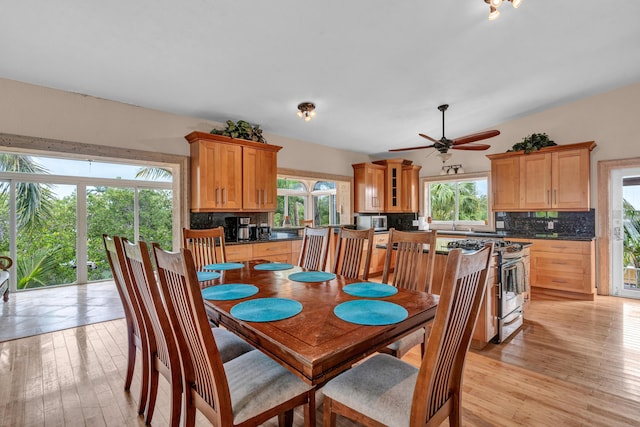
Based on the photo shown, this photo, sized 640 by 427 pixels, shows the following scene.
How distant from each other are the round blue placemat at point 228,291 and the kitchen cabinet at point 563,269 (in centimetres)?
441

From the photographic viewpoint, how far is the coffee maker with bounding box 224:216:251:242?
14.1 ft

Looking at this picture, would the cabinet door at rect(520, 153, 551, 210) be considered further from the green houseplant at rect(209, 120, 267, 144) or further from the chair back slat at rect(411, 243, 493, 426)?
the chair back slat at rect(411, 243, 493, 426)

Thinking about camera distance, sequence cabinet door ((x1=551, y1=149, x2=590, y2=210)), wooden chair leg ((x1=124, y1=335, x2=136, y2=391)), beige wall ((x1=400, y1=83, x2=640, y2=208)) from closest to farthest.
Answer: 1. wooden chair leg ((x1=124, y1=335, x2=136, y2=391))
2. beige wall ((x1=400, y1=83, x2=640, y2=208))
3. cabinet door ((x1=551, y1=149, x2=590, y2=210))

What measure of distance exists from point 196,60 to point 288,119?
170 cm

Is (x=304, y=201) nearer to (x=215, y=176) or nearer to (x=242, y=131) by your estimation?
(x=242, y=131)

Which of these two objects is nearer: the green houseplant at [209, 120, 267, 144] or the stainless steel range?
the stainless steel range

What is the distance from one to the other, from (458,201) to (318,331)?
18.2 feet

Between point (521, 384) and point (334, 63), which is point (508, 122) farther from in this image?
point (521, 384)

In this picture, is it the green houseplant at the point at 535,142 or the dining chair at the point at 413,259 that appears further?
the green houseplant at the point at 535,142

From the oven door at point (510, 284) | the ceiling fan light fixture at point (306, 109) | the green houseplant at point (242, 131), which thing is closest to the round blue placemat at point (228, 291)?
the oven door at point (510, 284)

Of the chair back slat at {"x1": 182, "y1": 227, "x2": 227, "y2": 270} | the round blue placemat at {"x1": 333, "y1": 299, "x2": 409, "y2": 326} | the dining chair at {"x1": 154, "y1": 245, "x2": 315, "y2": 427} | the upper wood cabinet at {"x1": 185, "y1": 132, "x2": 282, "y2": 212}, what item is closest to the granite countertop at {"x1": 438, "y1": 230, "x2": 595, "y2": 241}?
the upper wood cabinet at {"x1": 185, "y1": 132, "x2": 282, "y2": 212}

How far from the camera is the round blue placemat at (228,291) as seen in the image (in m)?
1.68

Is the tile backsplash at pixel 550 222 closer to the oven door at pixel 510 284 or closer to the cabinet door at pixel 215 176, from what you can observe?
the oven door at pixel 510 284

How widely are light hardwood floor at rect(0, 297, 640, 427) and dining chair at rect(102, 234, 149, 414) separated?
0.16 meters
